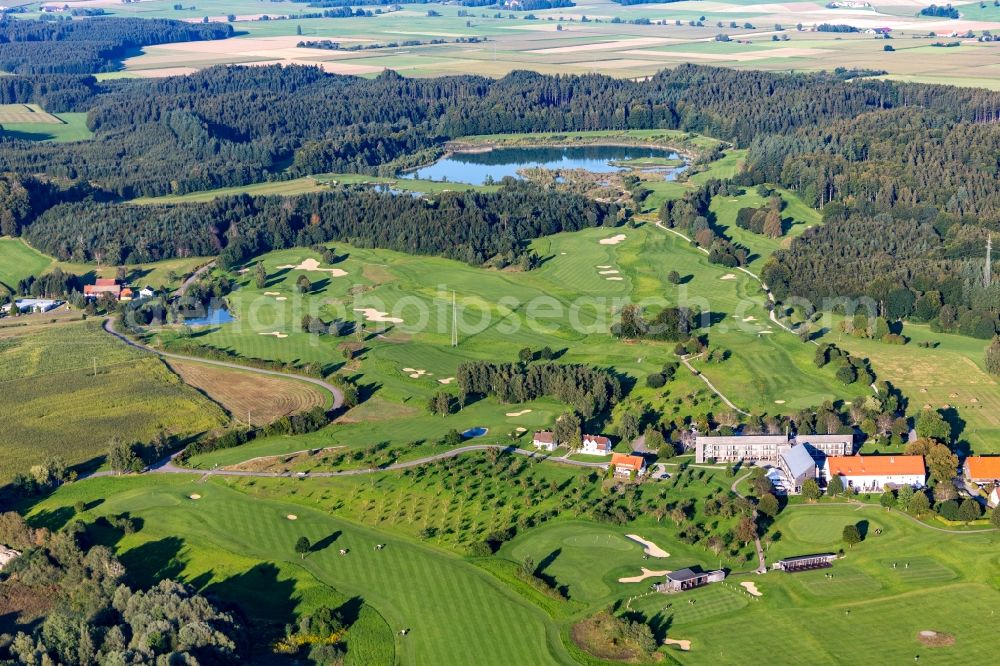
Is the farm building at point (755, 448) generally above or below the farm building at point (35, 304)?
below

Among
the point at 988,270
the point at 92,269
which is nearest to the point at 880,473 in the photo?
the point at 988,270

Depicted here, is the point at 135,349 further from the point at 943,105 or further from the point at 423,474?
the point at 943,105

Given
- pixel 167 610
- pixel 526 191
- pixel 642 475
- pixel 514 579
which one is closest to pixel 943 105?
pixel 526 191

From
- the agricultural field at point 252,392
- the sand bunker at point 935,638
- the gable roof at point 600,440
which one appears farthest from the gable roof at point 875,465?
the agricultural field at point 252,392

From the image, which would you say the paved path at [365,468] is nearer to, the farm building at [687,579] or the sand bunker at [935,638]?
the farm building at [687,579]

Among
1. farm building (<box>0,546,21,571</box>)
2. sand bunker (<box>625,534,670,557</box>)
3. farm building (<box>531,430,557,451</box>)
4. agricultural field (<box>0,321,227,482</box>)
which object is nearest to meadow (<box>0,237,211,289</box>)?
agricultural field (<box>0,321,227,482</box>)

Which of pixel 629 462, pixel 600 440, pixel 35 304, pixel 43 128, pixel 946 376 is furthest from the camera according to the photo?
pixel 43 128

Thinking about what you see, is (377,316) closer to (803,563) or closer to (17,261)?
(17,261)
